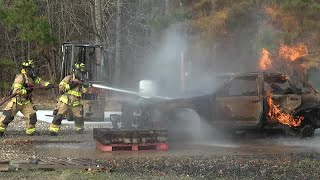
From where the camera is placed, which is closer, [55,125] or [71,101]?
[55,125]

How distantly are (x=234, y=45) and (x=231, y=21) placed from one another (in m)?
1.23

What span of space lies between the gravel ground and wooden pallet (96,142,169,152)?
0.65 feet

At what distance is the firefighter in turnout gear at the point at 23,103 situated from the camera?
12.6m

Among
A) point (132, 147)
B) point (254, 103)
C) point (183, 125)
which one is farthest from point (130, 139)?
point (254, 103)

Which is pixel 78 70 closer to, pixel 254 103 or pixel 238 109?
pixel 238 109

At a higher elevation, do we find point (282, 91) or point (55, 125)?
point (282, 91)

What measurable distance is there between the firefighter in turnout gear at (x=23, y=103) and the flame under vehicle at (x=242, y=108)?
98.0 inches

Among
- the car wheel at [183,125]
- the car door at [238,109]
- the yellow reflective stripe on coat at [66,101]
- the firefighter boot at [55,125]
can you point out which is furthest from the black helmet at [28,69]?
the car door at [238,109]

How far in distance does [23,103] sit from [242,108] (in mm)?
5209

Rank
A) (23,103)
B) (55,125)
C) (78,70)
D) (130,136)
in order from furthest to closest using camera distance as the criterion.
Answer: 1. (78,70)
2. (55,125)
3. (23,103)
4. (130,136)

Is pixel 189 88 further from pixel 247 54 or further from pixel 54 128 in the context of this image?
pixel 247 54

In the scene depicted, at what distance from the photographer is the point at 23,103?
1287cm

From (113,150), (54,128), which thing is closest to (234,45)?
(54,128)

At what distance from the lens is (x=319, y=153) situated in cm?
1062
